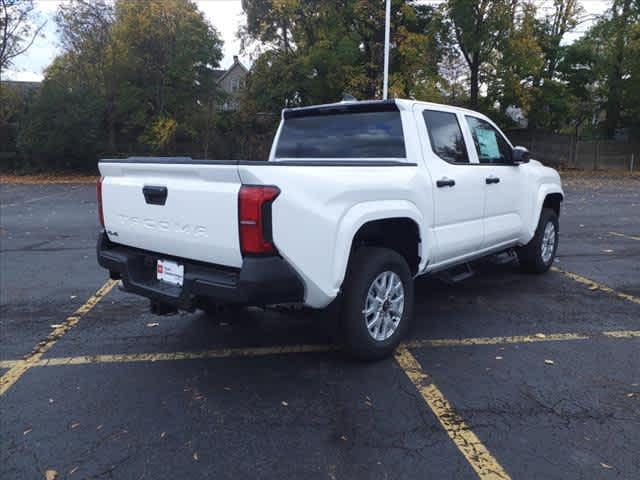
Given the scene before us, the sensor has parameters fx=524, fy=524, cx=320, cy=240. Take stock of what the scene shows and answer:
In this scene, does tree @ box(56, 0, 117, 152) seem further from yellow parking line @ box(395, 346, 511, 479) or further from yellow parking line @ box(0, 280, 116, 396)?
yellow parking line @ box(395, 346, 511, 479)

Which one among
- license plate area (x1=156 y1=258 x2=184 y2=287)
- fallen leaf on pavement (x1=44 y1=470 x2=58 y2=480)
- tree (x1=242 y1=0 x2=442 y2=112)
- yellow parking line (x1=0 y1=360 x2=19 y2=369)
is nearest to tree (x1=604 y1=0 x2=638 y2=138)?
tree (x1=242 y1=0 x2=442 y2=112)

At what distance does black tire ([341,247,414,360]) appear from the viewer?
12.1 ft

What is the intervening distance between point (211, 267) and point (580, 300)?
405 cm

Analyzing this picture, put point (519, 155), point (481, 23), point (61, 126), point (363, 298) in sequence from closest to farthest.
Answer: point (363, 298)
point (519, 155)
point (61, 126)
point (481, 23)

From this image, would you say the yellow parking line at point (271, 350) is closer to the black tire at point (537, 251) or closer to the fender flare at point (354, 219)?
the fender flare at point (354, 219)

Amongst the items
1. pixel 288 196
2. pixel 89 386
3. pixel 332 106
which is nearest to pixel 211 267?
pixel 288 196

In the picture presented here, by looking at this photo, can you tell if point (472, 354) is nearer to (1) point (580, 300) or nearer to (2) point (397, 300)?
(2) point (397, 300)

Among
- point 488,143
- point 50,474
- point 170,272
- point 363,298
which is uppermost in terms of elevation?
point 488,143

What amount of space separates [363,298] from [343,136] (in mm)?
1645

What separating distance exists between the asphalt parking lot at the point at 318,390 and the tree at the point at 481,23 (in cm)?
2323

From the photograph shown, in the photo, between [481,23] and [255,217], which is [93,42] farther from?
[255,217]

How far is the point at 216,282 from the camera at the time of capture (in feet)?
10.5

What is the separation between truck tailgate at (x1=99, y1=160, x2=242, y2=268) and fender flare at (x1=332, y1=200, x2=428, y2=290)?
65 centimetres

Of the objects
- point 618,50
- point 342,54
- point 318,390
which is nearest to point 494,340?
point 318,390
